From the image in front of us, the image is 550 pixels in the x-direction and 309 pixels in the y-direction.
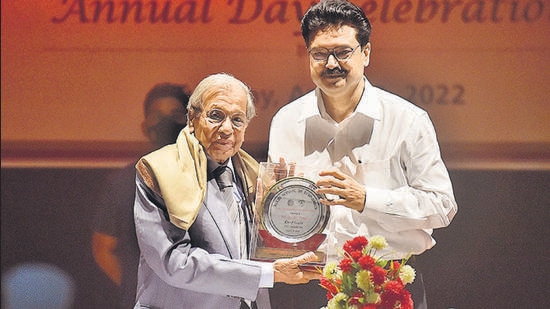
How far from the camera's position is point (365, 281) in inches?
135

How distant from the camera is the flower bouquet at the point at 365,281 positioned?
342 centimetres

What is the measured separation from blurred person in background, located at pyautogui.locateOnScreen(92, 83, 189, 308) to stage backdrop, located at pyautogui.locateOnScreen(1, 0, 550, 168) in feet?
0.23

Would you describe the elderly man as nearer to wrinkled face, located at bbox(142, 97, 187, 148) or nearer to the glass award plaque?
the glass award plaque

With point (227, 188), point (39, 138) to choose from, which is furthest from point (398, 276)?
point (39, 138)

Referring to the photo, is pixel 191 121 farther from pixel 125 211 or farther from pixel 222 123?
pixel 125 211

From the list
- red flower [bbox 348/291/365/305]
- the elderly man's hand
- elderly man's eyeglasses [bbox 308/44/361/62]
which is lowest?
red flower [bbox 348/291/365/305]

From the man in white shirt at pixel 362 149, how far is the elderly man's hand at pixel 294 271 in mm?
104

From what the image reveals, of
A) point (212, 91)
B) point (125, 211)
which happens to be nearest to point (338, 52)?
point (212, 91)

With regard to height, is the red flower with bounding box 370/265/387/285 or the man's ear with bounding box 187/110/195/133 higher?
the man's ear with bounding box 187/110/195/133

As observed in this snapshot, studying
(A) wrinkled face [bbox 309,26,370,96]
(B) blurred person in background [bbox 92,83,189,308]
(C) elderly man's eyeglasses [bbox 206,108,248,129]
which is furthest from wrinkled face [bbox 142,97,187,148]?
(A) wrinkled face [bbox 309,26,370,96]

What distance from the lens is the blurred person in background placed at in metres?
4.74

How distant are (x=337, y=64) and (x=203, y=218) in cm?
76

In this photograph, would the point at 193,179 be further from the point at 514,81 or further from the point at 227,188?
the point at 514,81

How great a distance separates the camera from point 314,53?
12.9 ft
